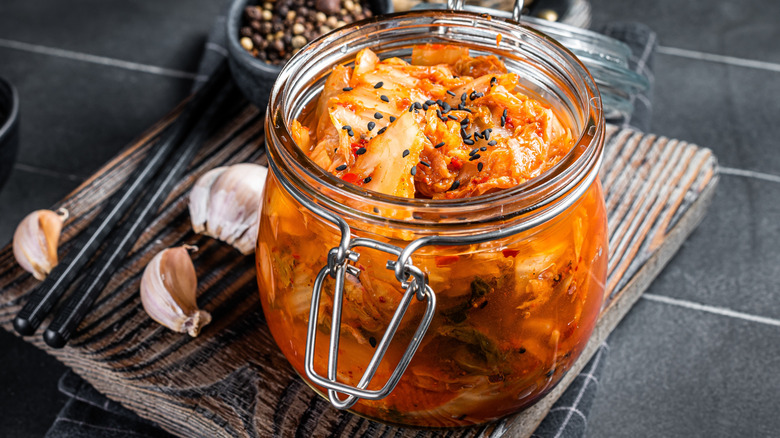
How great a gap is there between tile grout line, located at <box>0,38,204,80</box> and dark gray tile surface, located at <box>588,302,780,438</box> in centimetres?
143

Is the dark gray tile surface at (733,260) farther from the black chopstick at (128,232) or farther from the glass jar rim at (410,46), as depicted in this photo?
the black chopstick at (128,232)

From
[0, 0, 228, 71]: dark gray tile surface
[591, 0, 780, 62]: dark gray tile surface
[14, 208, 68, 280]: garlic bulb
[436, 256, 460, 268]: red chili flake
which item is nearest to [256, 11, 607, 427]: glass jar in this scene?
[436, 256, 460, 268]: red chili flake

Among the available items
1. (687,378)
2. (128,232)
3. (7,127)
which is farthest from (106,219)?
(687,378)

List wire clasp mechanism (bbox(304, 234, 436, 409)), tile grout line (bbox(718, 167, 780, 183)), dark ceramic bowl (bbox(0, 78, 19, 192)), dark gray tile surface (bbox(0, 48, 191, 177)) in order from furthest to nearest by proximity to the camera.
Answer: dark gray tile surface (bbox(0, 48, 191, 177))
tile grout line (bbox(718, 167, 780, 183))
dark ceramic bowl (bbox(0, 78, 19, 192))
wire clasp mechanism (bbox(304, 234, 436, 409))

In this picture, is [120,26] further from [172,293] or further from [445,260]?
[445,260]

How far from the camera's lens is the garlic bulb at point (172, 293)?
116cm

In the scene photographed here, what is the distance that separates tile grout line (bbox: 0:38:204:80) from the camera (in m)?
2.18

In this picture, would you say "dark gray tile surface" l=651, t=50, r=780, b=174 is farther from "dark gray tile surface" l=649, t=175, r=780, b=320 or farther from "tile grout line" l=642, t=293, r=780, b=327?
"tile grout line" l=642, t=293, r=780, b=327

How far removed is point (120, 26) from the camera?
238 centimetres

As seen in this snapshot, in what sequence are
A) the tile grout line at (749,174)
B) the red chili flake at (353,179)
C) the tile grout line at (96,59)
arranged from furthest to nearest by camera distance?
1. the tile grout line at (96,59)
2. the tile grout line at (749,174)
3. the red chili flake at (353,179)

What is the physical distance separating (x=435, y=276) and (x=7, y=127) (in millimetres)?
1174

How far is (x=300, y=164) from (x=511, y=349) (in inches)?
12.9

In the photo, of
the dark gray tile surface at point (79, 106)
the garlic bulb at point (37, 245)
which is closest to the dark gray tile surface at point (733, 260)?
the garlic bulb at point (37, 245)

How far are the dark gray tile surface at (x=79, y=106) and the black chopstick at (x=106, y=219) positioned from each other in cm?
47
